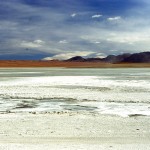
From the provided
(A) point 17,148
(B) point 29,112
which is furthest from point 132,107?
(A) point 17,148

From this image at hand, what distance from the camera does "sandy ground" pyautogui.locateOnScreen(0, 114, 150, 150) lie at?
849 centimetres

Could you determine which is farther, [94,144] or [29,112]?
[29,112]

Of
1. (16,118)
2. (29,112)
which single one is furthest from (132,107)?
(16,118)

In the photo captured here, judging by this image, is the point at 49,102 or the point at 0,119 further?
the point at 49,102

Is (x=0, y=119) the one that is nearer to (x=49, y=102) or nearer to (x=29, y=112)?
(x=29, y=112)

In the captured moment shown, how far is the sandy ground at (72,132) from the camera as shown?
334 inches

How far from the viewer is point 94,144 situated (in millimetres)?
8648

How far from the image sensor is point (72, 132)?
32.5 feet

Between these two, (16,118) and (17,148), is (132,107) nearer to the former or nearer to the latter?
(16,118)

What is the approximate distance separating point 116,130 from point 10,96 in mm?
9812

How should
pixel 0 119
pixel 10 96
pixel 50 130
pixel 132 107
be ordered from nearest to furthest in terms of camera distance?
pixel 50 130
pixel 0 119
pixel 132 107
pixel 10 96

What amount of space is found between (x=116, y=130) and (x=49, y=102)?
687 cm

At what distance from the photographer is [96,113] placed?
13398mm

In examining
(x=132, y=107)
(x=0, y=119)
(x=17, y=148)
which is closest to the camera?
(x=17, y=148)
